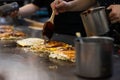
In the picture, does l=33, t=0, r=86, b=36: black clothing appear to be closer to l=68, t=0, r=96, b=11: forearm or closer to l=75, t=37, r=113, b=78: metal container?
l=68, t=0, r=96, b=11: forearm

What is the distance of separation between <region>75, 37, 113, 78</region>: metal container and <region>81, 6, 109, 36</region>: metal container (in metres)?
0.52

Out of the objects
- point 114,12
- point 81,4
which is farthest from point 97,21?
point 81,4

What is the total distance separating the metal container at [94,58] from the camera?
1.19 m

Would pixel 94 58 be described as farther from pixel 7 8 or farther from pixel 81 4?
pixel 7 8

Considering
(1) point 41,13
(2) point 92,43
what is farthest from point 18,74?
(1) point 41,13

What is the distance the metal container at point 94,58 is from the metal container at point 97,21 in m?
0.52

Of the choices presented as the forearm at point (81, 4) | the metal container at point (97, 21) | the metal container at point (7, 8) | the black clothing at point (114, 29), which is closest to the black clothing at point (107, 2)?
the black clothing at point (114, 29)

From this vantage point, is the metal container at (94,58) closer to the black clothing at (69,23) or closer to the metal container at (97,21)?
the metal container at (97,21)

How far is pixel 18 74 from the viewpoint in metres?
1.32

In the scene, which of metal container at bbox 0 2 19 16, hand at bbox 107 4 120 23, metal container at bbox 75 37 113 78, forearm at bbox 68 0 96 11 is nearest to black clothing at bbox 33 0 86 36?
forearm at bbox 68 0 96 11

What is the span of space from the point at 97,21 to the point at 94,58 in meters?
0.62

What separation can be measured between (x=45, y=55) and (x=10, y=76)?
1.48ft

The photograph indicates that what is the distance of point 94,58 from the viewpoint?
1188 mm

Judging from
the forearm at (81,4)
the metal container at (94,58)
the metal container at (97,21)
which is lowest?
the metal container at (94,58)
